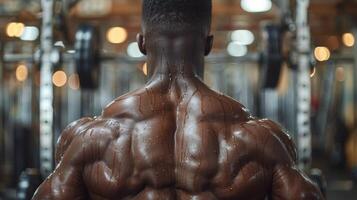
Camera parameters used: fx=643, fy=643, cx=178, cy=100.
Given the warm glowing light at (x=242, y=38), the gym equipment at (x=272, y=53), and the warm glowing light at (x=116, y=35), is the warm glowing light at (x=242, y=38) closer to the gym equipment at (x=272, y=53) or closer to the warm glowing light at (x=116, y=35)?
the warm glowing light at (x=116, y=35)

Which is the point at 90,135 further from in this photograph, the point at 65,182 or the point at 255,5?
the point at 255,5

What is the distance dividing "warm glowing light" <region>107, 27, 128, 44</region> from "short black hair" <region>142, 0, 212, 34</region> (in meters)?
9.78

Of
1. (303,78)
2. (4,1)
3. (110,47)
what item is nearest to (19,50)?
(4,1)

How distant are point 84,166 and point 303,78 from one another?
2.94 m

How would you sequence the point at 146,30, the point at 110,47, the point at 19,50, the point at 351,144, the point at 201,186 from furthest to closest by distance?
the point at 110,47
the point at 351,144
the point at 19,50
the point at 146,30
the point at 201,186

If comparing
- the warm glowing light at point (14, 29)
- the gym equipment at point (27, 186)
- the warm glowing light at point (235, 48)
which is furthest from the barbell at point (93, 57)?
the warm glowing light at point (235, 48)

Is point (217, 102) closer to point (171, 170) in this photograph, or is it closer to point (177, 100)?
point (177, 100)

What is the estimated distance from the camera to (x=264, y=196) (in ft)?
4.71

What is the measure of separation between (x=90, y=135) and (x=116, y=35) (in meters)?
10.3

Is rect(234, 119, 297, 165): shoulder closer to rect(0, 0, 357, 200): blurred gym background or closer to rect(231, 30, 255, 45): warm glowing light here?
rect(0, 0, 357, 200): blurred gym background

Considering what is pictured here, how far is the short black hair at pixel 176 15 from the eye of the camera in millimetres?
1477

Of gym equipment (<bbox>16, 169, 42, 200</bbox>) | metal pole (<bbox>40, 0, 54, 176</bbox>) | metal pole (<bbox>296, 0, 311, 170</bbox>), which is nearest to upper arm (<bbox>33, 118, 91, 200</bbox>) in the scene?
gym equipment (<bbox>16, 169, 42, 200</bbox>)

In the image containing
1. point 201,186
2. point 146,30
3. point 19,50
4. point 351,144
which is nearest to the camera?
point 201,186

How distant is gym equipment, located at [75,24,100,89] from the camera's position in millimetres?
4305
